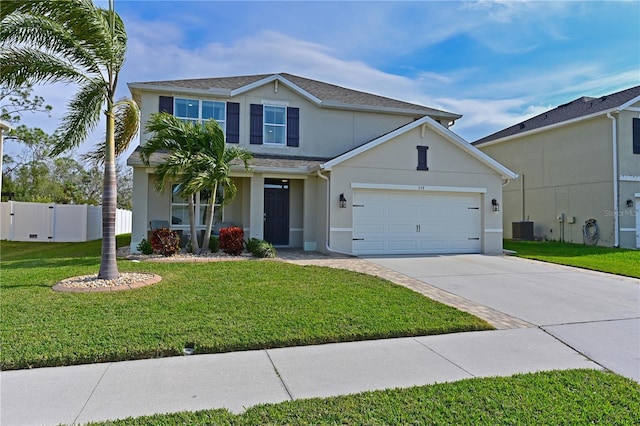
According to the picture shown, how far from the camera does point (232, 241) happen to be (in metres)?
11.6

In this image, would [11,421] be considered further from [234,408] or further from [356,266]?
[356,266]

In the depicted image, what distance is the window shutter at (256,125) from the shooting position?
14484 millimetres

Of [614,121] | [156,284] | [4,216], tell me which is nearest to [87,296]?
[156,284]

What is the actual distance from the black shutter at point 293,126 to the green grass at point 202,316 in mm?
7784

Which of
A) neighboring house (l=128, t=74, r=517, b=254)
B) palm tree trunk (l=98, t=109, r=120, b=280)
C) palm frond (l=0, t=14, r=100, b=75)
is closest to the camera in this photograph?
palm frond (l=0, t=14, r=100, b=75)

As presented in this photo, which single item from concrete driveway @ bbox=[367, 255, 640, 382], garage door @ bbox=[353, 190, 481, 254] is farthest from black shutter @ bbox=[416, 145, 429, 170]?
concrete driveway @ bbox=[367, 255, 640, 382]

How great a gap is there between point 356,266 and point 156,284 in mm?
5075

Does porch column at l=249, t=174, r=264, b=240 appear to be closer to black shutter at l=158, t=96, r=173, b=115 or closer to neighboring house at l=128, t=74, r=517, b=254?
neighboring house at l=128, t=74, r=517, b=254

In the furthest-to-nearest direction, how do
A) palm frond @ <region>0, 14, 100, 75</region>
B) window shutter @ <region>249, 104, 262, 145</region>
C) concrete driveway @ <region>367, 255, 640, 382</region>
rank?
window shutter @ <region>249, 104, 262, 145</region>
palm frond @ <region>0, 14, 100, 75</region>
concrete driveway @ <region>367, 255, 640, 382</region>

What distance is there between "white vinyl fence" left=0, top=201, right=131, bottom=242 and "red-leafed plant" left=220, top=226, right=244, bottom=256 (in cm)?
1099

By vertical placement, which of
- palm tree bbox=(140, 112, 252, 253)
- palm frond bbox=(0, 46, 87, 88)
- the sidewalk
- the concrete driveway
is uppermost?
palm frond bbox=(0, 46, 87, 88)

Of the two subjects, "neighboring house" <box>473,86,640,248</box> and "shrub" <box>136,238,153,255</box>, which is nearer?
"shrub" <box>136,238,153,255</box>

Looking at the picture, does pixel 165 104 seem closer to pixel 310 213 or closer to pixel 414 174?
pixel 310 213

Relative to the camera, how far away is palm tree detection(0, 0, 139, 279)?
6875mm
